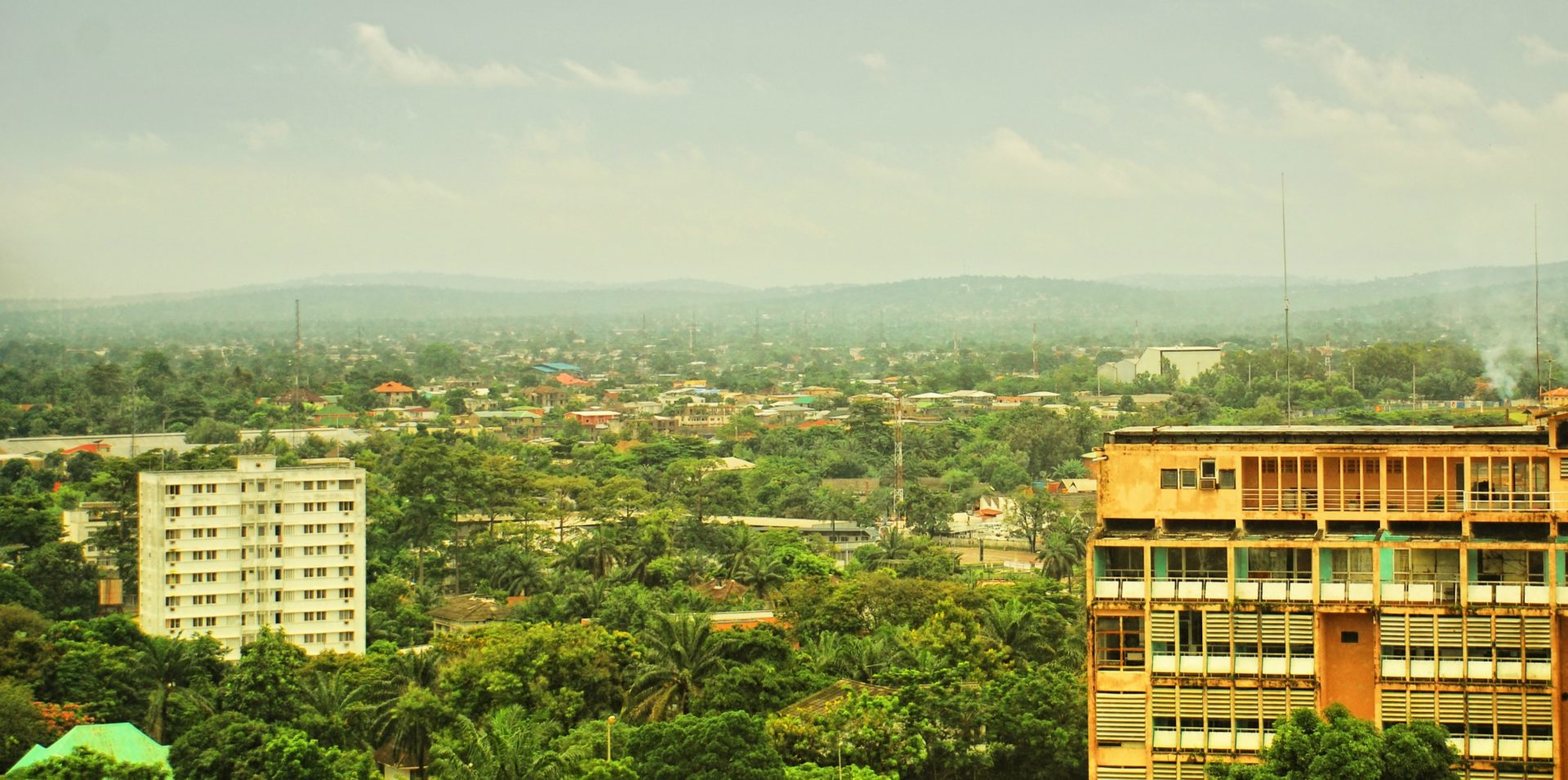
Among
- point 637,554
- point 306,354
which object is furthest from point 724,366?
point 637,554

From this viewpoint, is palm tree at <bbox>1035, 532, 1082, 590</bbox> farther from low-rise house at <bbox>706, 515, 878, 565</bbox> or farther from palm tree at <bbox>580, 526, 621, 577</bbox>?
palm tree at <bbox>580, 526, 621, 577</bbox>

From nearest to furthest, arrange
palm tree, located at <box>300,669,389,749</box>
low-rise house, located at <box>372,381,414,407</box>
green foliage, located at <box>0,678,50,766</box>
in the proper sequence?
green foliage, located at <box>0,678,50,766</box>, palm tree, located at <box>300,669,389,749</box>, low-rise house, located at <box>372,381,414,407</box>

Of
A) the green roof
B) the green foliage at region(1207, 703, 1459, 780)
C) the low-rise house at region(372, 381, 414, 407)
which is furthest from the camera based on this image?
the low-rise house at region(372, 381, 414, 407)

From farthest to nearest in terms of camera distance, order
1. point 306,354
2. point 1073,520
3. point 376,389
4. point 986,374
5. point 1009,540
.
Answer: point 306,354 < point 986,374 < point 376,389 < point 1009,540 < point 1073,520

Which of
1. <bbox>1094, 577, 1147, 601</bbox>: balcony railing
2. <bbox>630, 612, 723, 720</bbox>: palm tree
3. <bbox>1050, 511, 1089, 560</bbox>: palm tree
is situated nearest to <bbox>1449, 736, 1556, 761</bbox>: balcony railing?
<bbox>1094, 577, 1147, 601</bbox>: balcony railing

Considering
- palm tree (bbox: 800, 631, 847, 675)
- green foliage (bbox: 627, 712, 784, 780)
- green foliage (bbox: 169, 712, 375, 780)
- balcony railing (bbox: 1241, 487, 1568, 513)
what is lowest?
green foliage (bbox: 169, 712, 375, 780)

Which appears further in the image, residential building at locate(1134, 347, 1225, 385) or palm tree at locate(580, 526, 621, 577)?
residential building at locate(1134, 347, 1225, 385)

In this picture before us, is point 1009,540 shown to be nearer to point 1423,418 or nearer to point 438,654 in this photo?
point 1423,418
